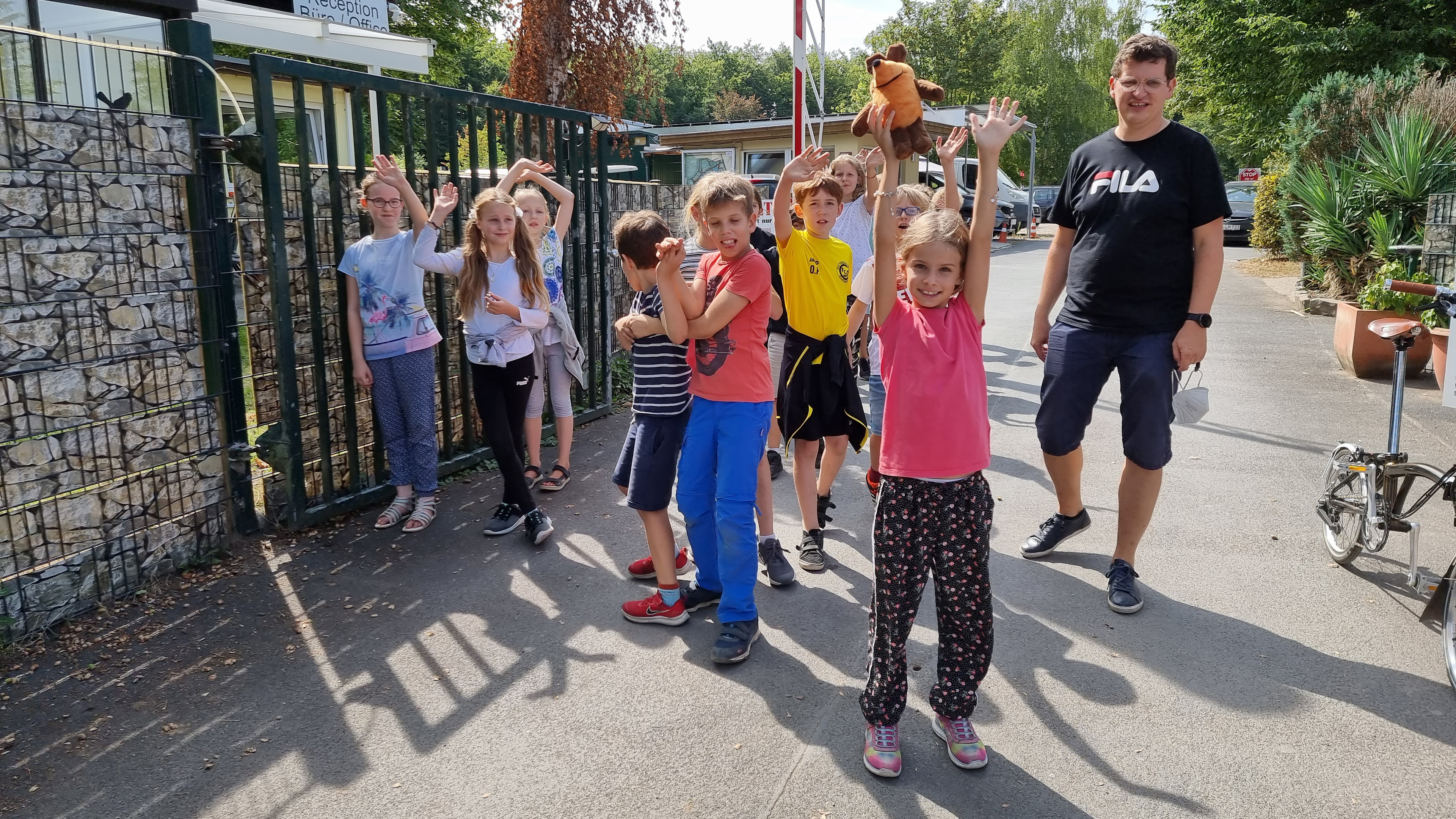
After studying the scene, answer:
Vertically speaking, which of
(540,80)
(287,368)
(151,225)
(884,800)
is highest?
(540,80)

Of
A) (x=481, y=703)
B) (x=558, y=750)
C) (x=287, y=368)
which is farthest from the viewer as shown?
(x=287, y=368)

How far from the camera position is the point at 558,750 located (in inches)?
124

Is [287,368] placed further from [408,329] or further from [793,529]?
[793,529]

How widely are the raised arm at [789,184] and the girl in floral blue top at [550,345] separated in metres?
1.75

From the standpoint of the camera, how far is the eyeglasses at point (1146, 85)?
395cm

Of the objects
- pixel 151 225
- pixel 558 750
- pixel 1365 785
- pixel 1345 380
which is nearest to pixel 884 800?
pixel 558 750

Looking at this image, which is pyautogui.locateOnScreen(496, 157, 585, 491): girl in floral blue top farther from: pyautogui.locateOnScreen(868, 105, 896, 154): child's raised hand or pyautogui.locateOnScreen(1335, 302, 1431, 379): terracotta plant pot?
pyautogui.locateOnScreen(1335, 302, 1431, 379): terracotta plant pot

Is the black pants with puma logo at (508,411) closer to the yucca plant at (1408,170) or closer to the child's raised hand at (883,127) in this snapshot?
the child's raised hand at (883,127)

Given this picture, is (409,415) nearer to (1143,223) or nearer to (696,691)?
(696,691)

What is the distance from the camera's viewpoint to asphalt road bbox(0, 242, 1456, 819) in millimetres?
2916

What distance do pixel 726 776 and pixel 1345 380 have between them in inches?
316

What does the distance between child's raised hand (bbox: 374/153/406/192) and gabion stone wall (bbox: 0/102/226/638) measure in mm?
822

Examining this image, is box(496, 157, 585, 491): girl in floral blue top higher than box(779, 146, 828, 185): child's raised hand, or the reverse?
box(779, 146, 828, 185): child's raised hand

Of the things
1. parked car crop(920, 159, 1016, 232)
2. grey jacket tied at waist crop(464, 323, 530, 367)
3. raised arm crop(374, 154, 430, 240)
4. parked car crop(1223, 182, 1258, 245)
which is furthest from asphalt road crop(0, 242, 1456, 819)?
parked car crop(1223, 182, 1258, 245)
